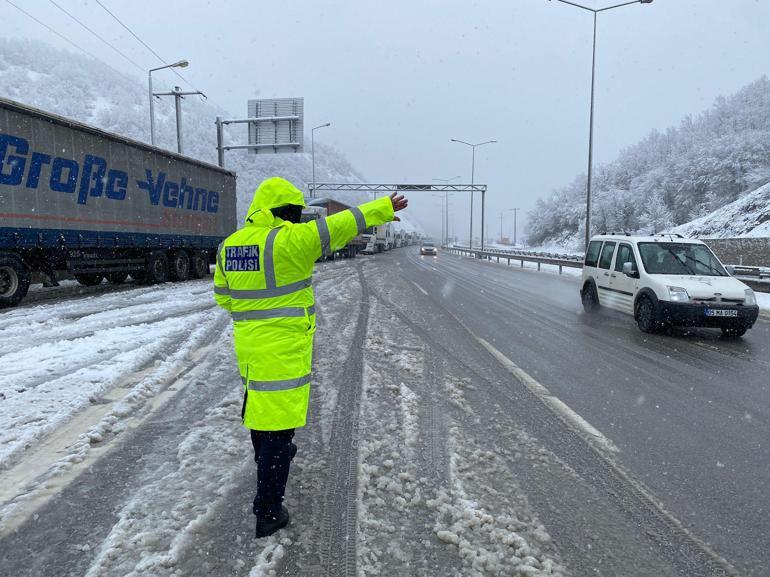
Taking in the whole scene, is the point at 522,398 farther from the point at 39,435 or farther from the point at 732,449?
the point at 39,435

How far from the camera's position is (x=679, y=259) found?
9086mm

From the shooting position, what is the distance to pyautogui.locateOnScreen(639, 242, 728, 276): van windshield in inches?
349

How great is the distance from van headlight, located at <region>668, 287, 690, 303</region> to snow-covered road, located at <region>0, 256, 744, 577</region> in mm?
3996

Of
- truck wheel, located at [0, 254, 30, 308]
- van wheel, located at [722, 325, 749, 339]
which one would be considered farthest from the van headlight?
truck wheel, located at [0, 254, 30, 308]

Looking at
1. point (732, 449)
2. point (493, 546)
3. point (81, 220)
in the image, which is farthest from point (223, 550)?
point (81, 220)

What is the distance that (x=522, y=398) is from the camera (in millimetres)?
4949

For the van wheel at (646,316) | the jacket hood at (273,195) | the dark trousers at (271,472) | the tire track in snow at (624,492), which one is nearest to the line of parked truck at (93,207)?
the van wheel at (646,316)

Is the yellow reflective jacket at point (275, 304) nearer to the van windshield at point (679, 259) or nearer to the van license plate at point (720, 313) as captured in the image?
the van license plate at point (720, 313)

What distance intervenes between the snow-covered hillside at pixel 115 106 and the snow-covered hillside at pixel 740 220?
70.3 metres

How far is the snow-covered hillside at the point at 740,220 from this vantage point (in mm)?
38812

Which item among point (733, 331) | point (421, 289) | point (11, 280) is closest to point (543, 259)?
point (421, 289)

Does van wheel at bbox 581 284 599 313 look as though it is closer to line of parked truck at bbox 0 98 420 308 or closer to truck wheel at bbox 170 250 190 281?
line of parked truck at bbox 0 98 420 308

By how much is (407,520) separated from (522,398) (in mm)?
2489

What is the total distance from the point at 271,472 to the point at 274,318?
0.81 metres
